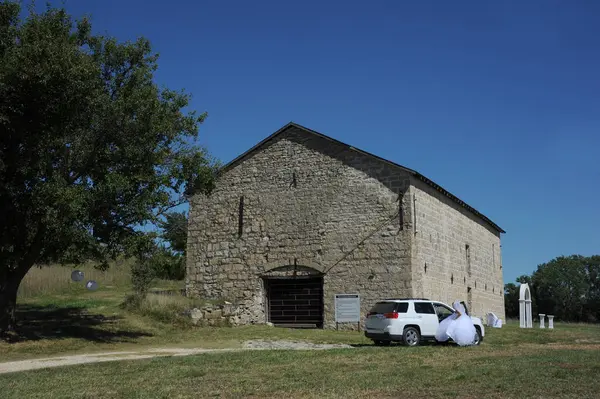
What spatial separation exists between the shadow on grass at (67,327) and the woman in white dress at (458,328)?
34.0 feet

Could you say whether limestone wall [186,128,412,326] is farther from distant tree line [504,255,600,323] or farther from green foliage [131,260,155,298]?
distant tree line [504,255,600,323]

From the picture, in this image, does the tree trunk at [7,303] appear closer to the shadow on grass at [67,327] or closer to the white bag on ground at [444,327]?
the shadow on grass at [67,327]

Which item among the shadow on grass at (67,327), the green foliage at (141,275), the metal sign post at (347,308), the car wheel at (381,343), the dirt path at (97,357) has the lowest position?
the dirt path at (97,357)

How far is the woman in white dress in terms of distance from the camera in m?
16.8

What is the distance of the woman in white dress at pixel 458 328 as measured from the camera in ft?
55.0

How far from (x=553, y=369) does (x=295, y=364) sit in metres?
5.00

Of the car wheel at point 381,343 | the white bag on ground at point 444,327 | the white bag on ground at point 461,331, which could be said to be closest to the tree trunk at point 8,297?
the car wheel at point 381,343

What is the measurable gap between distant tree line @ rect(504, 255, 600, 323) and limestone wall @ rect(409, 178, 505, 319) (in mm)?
42133

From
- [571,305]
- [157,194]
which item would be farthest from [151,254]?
[571,305]

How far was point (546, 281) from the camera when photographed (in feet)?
251

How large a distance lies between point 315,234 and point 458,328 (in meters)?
9.50

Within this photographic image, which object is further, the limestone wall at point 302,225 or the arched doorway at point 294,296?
the arched doorway at point 294,296

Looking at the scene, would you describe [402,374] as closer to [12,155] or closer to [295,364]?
[295,364]

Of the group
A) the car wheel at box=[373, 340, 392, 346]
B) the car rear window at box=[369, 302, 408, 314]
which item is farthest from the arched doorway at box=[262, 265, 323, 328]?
the car rear window at box=[369, 302, 408, 314]
